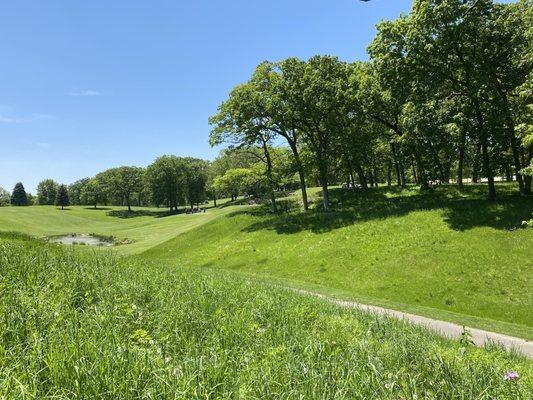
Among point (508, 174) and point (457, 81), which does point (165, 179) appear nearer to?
point (508, 174)

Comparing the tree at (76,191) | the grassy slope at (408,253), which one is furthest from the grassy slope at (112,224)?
the tree at (76,191)

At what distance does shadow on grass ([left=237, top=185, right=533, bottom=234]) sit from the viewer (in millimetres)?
25203

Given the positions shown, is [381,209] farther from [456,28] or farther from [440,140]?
[456,28]

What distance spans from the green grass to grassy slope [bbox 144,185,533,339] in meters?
11.1

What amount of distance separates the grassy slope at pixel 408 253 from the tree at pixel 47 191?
455 feet

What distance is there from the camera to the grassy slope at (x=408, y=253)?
1870 centimetres

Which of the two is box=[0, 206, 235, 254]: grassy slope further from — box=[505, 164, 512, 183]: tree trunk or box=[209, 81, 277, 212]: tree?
box=[505, 164, 512, 183]: tree trunk

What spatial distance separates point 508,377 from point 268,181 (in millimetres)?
36012

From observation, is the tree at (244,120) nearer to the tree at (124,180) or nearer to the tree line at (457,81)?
the tree line at (457,81)

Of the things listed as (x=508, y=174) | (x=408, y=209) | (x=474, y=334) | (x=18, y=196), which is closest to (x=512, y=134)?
(x=408, y=209)

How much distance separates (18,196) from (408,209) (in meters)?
159

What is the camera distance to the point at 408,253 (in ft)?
79.5

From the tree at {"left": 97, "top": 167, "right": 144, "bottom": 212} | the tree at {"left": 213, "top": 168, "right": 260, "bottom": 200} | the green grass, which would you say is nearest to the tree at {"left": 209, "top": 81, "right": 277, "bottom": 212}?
the tree at {"left": 213, "top": 168, "right": 260, "bottom": 200}

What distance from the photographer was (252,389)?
11.8 feet
